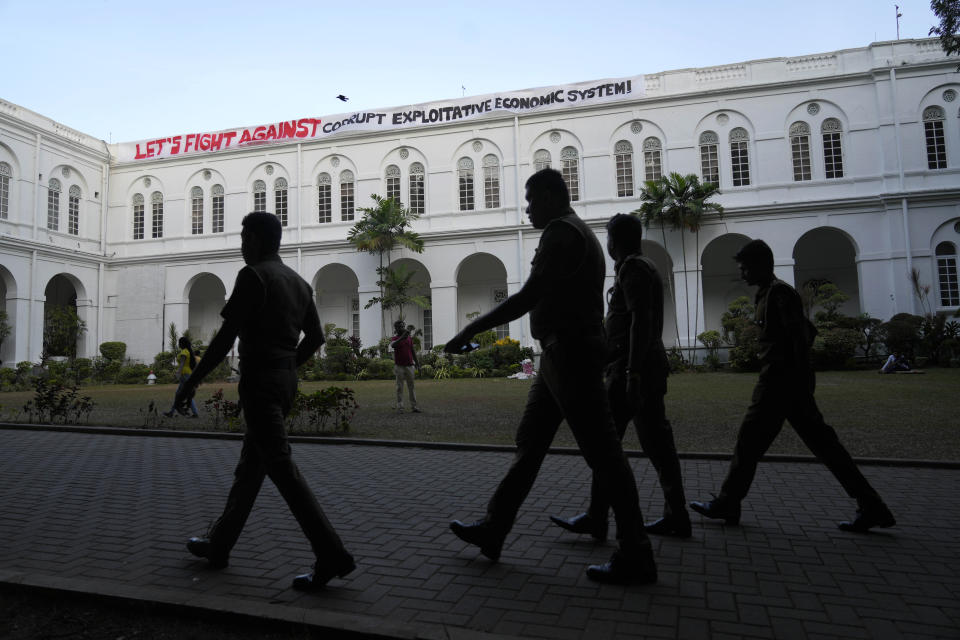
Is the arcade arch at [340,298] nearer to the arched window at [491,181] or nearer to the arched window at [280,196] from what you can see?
the arched window at [280,196]

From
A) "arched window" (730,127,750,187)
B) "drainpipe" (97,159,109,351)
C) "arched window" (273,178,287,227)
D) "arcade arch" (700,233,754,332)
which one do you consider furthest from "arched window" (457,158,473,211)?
"drainpipe" (97,159,109,351)

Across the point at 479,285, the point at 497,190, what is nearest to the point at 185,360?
the point at 497,190

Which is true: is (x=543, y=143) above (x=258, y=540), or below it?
above

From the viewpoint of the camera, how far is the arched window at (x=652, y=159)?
2636cm

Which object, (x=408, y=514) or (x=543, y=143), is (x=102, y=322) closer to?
(x=543, y=143)

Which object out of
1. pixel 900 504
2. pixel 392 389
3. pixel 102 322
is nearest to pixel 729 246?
pixel 392 389

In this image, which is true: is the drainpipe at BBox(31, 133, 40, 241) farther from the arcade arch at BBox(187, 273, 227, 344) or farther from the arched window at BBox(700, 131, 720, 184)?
the arched window at BBox(700, 131, 720, 184)

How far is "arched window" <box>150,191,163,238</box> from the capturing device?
3189 centimetres

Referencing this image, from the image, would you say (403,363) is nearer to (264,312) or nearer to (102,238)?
(264,312)

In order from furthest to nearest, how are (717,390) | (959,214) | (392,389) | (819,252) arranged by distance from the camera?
(819,252) < (959,214) < (392,389) < (717,390)

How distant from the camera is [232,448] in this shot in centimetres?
831

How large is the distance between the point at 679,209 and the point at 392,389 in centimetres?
1348

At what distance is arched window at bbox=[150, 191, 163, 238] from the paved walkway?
29.1 m

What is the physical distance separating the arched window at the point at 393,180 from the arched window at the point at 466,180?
10.2ft
